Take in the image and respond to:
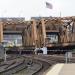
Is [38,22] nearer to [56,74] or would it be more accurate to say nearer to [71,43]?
[71,43]

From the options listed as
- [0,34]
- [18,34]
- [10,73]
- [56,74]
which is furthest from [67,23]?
[56,74]

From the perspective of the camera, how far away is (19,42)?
132 m

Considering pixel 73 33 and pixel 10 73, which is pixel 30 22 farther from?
pixel 10 73

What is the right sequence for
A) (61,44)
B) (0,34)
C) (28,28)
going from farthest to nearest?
(28,28) → (0,34) → (61,44)

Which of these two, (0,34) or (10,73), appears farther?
(0,34)

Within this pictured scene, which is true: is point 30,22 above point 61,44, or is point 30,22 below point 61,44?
above

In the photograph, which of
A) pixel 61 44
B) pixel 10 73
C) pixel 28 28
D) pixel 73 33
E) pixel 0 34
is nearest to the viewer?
pixel 10 73

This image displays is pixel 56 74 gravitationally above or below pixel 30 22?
below

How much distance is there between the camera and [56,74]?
1891cm

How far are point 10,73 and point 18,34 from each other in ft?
329

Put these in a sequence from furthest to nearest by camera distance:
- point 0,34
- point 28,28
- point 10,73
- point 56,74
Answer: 1. point 28,28
2. point 0,34
3. point 10,73
4. point 56,74

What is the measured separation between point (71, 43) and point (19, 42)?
137 feet

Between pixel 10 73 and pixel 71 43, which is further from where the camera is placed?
pixel 71 43

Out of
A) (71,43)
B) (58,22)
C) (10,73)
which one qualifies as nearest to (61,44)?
(71,43)
